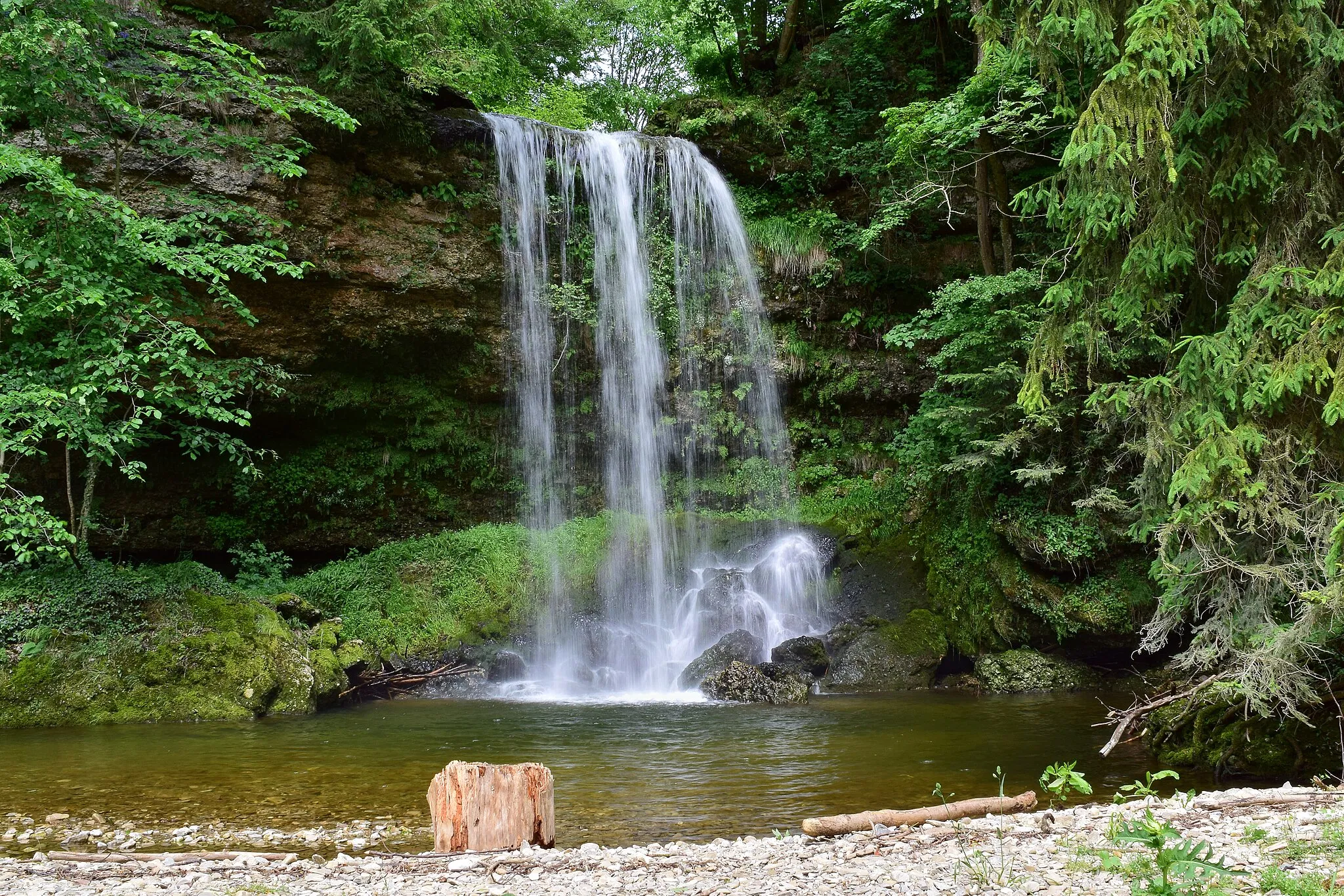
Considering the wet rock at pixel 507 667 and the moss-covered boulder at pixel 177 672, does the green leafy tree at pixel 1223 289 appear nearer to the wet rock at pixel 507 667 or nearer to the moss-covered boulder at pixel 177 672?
the wet rock at pixel 507 667

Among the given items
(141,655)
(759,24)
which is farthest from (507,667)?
(759,24)

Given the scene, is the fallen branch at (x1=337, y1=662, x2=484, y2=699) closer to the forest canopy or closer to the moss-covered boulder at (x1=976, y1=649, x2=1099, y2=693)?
the forest canopy

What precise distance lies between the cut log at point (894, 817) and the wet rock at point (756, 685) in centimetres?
533

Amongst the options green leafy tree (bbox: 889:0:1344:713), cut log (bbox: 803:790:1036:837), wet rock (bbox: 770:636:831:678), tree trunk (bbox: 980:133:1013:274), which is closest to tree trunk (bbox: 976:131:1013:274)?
tree trunk (bbox: 980:133:1013:274)

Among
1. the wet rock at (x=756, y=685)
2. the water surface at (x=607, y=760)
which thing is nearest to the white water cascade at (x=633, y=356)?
the wet rock at (x=756, y=685)

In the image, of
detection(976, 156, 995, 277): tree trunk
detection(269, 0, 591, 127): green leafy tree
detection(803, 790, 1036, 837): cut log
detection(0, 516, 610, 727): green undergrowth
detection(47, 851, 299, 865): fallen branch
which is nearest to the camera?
detection(47, 851, 299, 865): fallen branch

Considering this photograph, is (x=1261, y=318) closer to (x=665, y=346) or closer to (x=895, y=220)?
(x=895, y=220)

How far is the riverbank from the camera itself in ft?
10.5

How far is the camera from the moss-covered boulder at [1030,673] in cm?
1055

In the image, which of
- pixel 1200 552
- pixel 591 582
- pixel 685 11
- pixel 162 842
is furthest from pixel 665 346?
pixel 162 842

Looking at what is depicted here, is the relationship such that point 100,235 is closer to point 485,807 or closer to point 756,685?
point 485,807

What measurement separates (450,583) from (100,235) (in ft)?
22.2

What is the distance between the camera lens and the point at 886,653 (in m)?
11.2

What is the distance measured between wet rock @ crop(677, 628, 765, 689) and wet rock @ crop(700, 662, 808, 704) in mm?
303
